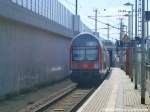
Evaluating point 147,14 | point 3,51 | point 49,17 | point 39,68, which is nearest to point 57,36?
point 49,17

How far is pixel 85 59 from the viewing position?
33750 mm

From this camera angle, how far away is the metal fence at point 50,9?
27797mm

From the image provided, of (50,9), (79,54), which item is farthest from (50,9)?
(79,54)

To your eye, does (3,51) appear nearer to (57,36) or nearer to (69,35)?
(57,36)

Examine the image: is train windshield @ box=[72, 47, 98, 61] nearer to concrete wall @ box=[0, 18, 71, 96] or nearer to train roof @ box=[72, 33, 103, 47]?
train roof @ box=[72, 33, 103, 47]

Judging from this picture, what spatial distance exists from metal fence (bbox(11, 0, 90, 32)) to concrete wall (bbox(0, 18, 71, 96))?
1170 millimetres

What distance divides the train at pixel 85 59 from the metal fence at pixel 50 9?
307 centimetres

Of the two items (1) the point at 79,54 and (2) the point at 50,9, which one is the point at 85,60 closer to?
(1) the point at 79,54

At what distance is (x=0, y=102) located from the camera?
20750mm

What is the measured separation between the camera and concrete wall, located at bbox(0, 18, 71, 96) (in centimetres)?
2261

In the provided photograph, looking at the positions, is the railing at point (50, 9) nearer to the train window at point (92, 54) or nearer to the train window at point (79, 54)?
the train window at point (79, 54)

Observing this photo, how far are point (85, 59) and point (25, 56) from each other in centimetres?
793

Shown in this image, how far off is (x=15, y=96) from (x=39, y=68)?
7.29 metres

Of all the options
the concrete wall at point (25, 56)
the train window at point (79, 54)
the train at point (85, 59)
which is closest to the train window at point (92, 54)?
the train at point (85, 59)
